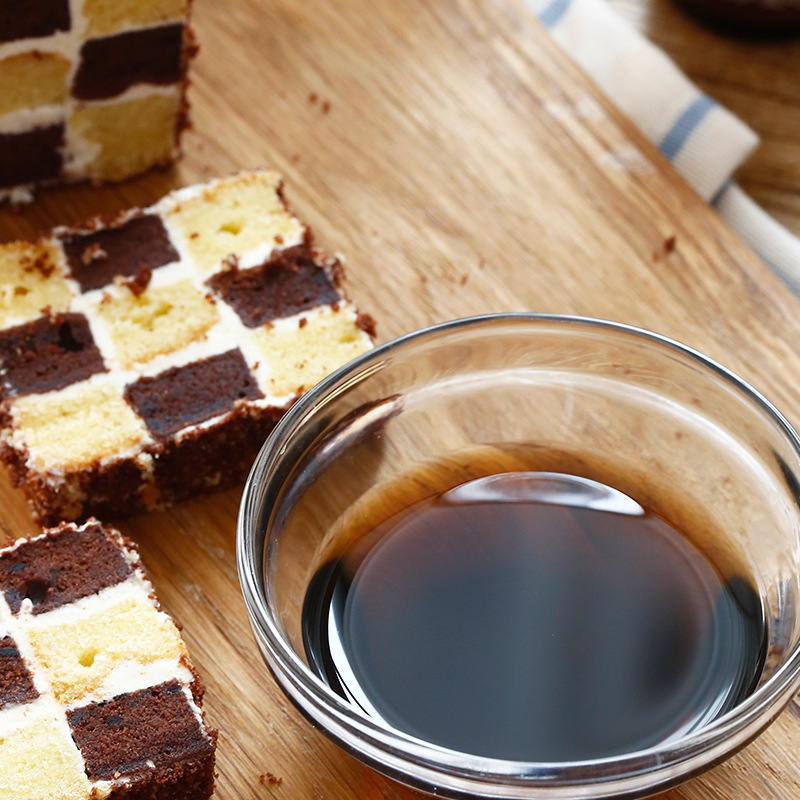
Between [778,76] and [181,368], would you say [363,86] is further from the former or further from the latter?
[778,76]

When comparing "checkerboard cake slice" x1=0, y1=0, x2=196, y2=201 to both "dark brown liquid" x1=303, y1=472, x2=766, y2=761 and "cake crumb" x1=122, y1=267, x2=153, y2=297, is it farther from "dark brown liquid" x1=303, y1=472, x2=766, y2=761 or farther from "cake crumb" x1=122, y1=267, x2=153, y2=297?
"dark brown liquid" x1=303, y1=472, x2=766, y2=761

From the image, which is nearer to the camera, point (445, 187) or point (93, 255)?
point (93, 255)

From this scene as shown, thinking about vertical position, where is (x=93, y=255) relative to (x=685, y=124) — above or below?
below

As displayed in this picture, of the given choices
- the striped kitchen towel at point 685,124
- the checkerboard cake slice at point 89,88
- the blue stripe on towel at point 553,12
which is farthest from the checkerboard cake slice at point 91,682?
the blue stripe on towel at point 553,12

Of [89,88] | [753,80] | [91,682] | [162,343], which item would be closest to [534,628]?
[91,682]

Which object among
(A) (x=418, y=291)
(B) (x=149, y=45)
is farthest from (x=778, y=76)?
(B) (x=149, y=45)

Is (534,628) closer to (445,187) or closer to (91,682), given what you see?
(91,682)

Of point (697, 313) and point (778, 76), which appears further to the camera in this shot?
point (778, 76)
